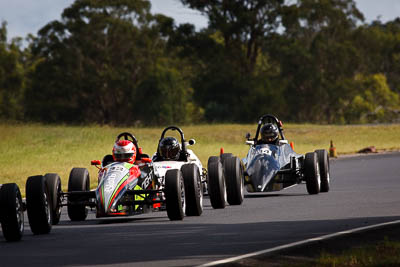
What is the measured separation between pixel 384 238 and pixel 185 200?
14.6ft

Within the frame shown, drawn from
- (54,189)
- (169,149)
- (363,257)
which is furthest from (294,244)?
(169,149)

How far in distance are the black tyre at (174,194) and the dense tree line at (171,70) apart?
68.0 meters

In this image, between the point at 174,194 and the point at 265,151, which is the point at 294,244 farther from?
the point at 265,151

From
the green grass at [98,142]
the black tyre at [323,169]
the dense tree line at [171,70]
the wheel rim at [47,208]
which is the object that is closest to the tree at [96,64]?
the dense tree line at [171,70]

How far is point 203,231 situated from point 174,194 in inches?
52.9

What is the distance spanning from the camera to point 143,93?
273 feet

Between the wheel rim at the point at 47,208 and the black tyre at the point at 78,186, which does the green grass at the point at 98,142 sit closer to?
the black tyre at the point at 78,186

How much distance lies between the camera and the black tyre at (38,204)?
44.0ft

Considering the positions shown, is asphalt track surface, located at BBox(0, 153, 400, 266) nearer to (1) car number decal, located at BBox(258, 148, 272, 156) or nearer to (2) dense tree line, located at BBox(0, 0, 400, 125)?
(1) car number decal, located at BBox(258, 148, 272, 156)

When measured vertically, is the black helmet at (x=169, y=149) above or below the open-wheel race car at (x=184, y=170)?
above

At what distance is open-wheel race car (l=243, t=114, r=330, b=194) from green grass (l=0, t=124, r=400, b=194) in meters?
7.89

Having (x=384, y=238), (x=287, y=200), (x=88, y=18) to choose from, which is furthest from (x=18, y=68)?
(x=384, y=238)

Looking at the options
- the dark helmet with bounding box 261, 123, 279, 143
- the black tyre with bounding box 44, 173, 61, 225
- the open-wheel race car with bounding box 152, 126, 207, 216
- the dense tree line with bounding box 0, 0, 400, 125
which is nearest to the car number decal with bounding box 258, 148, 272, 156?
the dark helmet with bounding box 261, 123, 279, 143

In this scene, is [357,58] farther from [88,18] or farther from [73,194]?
[73,194]
